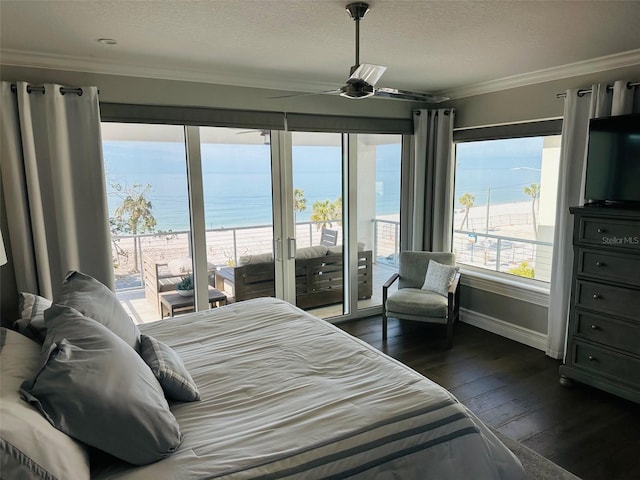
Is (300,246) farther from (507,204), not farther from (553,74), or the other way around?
(553,74)

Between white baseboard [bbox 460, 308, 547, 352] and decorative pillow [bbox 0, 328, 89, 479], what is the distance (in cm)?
405

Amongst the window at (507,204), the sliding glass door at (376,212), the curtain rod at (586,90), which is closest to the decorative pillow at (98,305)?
the sliding glass door at (376,212)

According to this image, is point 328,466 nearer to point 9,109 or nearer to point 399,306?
point 399,306

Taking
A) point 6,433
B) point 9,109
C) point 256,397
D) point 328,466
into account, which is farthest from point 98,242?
point 328,466

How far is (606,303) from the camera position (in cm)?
310

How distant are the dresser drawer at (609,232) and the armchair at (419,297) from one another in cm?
134

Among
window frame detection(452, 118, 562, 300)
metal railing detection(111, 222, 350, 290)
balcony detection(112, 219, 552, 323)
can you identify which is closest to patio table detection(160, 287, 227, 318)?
balcony detection(112, 219, 552, 323)

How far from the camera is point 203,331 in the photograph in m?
2.67

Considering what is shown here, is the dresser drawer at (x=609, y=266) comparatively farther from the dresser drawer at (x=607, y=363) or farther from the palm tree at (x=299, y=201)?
the palm tree at (x=299, y=201)

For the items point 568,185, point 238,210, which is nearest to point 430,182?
point 568,185

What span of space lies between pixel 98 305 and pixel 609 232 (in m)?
3.33

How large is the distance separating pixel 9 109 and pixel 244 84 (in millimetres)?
1852

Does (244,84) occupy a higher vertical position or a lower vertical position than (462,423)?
higher

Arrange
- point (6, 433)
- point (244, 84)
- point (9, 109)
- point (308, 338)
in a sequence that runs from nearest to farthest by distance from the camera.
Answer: point (6, 433) < point (308, 338) < point (9, 109) < point (244, 84)
